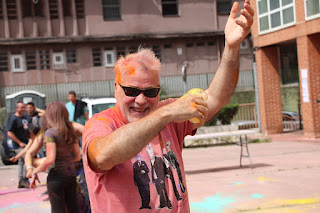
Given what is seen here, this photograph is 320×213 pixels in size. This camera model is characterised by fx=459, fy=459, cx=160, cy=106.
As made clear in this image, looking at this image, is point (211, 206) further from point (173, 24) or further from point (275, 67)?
point (173, 24)

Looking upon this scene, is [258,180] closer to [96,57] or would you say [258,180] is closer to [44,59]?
[96,57]

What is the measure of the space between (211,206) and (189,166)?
4.34m

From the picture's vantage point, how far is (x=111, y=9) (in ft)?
99.5

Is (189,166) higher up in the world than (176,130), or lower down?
lower down

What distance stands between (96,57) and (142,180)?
93.6 ft

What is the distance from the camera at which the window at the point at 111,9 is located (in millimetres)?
30109

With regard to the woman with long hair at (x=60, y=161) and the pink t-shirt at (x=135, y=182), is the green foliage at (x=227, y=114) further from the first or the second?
the pink t-shirt at (x=135, y=182)

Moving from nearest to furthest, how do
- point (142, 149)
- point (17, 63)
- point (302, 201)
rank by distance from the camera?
1. point (142, 149)
2. point (302, 201)
3. point (17, 63)

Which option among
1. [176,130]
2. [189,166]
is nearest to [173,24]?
[189,166]

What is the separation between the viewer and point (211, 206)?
6.87 m

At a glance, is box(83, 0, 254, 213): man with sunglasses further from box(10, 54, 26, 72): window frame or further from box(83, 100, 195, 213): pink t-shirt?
box(10, 54, 26, 72): window frame

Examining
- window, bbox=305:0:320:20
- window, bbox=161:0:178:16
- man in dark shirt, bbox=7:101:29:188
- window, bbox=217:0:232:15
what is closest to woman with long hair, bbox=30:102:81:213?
man in dark shirt, bbox=7:101:29:188

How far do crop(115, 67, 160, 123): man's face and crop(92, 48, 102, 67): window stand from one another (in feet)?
93.1

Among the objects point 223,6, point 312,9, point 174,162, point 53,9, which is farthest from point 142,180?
point 223,6
